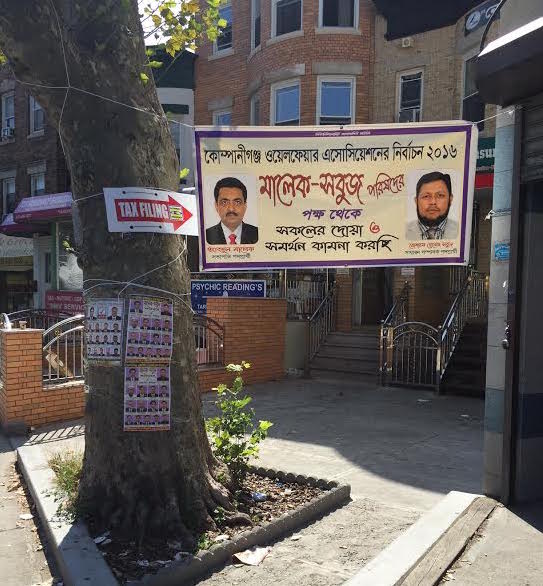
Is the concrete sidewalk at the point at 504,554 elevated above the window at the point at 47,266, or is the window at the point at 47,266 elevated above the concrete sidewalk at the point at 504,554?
the window at the point at 47,266

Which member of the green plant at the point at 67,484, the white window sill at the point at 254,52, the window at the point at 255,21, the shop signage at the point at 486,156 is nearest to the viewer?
the green plant at the point at 67,484

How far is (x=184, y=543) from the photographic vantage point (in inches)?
142

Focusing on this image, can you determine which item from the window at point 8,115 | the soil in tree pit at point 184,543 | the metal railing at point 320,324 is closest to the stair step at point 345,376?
the metal railing at point 320,324

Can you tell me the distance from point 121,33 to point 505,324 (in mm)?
3387

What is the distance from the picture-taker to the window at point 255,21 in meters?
16.2

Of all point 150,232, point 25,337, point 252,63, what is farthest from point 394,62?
point 150,232

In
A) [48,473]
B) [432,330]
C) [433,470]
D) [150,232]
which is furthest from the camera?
[432,330]

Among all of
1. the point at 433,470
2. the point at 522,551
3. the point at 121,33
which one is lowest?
the point at 433,470

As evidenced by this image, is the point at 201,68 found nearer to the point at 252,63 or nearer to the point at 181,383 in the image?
the point at 252,63

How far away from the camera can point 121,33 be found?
3.95 meters

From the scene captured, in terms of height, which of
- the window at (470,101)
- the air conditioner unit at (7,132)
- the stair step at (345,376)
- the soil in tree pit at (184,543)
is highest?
the air conditioner unit at (7,132)

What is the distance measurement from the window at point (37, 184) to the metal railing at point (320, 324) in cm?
1277

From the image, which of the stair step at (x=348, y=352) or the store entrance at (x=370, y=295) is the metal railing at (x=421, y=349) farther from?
the store entrance at (x=370, y=295)

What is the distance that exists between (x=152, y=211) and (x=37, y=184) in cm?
1931
